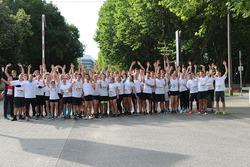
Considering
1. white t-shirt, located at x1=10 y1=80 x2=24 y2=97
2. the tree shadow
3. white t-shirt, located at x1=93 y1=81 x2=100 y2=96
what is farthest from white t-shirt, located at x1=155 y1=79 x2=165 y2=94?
the tree shadow

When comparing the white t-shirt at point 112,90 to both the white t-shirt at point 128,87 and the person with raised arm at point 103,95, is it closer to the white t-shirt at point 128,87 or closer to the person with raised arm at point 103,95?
the person with raised arm at point 103,95

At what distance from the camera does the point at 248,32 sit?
90.3 feet

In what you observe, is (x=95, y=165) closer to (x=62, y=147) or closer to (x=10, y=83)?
(x=62, y=147)

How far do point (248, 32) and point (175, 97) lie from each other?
17327 millimetres

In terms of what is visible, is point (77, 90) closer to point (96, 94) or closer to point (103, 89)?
point (96, 94)

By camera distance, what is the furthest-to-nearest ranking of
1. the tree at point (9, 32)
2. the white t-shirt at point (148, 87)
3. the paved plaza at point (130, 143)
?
the tree at point (9, 32), the white t-shirt at point (148, 87), the paved plaza at point (130, 143)

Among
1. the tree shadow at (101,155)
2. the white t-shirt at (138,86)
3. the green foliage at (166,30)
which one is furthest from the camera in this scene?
the green foliage at (166,30)

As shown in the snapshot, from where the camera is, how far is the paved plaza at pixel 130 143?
5785 mm

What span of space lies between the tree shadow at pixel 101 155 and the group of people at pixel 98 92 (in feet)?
16.5

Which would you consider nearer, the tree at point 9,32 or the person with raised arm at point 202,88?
the person with raised arm at point 202,88

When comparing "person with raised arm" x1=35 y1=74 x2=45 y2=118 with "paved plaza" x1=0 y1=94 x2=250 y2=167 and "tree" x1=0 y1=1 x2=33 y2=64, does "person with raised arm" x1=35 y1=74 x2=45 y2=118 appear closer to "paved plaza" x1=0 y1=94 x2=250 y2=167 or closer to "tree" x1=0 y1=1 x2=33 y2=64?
"paved plaza" x1=0 y1=94 x2=250 y2=167

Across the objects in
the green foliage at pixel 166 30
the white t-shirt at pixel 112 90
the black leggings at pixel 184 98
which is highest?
the green foliage at pixel 166 30

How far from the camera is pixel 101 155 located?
626 centimetres

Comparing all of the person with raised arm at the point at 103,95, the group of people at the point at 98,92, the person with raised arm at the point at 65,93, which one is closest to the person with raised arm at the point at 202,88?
the group of people at the point at 98,92
